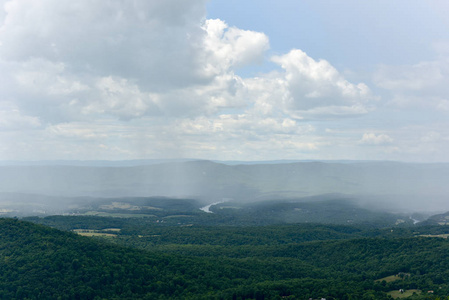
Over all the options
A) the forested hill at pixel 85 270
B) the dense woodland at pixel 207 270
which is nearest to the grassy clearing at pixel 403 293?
the dense woodland at pixel 207 270

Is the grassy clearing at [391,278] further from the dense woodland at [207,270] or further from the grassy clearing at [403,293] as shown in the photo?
the grassy clearing at [403,293]

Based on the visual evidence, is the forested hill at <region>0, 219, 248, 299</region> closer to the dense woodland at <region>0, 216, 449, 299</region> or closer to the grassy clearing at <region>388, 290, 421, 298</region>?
the dense woodland at <region>0, 216, 449, 299</region>

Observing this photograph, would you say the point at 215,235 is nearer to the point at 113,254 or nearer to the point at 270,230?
the point at 270,230

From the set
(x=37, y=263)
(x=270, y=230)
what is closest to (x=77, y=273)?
(x=37, y=263)

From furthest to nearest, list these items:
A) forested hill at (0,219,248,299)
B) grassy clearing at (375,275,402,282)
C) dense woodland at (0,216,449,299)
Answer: grassy clearing at (375,275,402,282) < dense woodland at (0,216,449,299) < forested hill at (0,219,248,299)

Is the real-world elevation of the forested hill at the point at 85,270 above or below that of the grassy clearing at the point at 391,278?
above

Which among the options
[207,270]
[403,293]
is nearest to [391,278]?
[403,293]

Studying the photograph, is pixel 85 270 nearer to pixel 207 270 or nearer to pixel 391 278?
pixel 207 270

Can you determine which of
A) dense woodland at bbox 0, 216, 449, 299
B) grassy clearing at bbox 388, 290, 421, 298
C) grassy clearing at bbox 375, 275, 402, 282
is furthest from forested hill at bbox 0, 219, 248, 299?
grassy clearing at bbox 375, 275, 402, 282

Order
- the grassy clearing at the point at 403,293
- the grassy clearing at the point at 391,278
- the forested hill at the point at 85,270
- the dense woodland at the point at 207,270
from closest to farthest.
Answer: the forested hill at the point at 85,270, the dense woodland at the point at 207,270, the grassy clearing at the point at 403,293, the grassy clearing at the point at 391,278

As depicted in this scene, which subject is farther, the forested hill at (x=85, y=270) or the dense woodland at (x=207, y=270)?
the dense woodland at (x=207, y=270)
